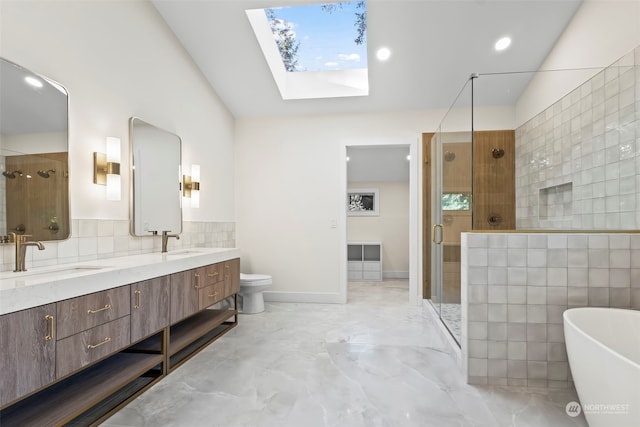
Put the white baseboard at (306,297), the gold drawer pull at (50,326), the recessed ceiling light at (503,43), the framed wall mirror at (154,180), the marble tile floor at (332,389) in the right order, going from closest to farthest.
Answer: the gold drawer pull at (50,326) < the marble tile floor at (332,389) < the framed wall mirror at (154,180) < the recessed ceiling light at (503,43) < the white baseboard at (306,297)

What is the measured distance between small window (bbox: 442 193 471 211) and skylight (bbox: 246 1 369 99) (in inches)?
Result: 62.9

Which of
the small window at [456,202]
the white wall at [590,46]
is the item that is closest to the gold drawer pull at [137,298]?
the small window at [456,202]

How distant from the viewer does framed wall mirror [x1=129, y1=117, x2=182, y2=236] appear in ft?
8.79

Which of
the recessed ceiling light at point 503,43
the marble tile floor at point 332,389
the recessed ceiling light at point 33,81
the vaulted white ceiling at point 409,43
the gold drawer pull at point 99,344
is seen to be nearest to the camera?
the gold drawer pull at point 99,344

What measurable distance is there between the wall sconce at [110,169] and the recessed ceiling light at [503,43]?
11.0 ft

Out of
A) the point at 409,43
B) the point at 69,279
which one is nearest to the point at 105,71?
the point at 69,279

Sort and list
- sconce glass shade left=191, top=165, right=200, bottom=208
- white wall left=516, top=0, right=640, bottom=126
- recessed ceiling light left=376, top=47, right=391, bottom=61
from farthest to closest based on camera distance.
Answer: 1. sconce glass shade left=191, top=165, right=200, bottom=208
2. recessed ceiling light left=376, top=47, right=391, bottom=61
3. white wall left=516, top=0, right=640, bottom=126

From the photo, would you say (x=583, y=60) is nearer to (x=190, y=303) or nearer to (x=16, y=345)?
(x=190, y=303)

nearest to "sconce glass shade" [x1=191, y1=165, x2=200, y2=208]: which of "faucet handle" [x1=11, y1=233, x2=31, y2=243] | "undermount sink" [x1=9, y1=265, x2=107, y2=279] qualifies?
"undermount sink" [x1=9, y1=265, x2=107, y2=279]

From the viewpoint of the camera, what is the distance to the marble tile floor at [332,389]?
1.75 m

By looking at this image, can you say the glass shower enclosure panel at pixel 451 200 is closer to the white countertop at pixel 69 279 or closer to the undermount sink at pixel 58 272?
the white countertop at pixel 69 279

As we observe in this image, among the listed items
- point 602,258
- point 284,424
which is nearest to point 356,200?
point 602,258

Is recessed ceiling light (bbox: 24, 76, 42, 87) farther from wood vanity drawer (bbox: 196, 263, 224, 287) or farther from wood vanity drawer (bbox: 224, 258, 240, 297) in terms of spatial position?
wood vanity drawer (bbox: 224, 258, 240, 297)

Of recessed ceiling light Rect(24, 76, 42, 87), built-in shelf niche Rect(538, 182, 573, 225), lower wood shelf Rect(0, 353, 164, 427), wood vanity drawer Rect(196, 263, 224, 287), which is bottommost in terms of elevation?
lower wood shelf Rect(0, 353, 164, 427)
